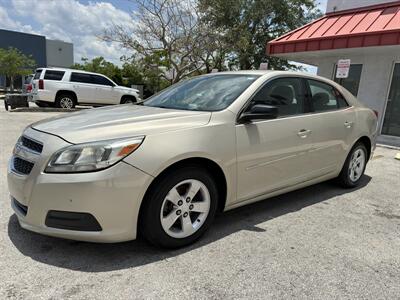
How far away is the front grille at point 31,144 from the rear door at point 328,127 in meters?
2.80

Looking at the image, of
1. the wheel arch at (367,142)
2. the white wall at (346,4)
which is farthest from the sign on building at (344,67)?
the wheel arch at (367,142)

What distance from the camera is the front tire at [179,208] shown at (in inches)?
105

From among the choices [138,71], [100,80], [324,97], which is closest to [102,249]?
[324,97]

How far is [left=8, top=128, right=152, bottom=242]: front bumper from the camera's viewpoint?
7.95ft

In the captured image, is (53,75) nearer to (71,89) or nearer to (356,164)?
(71,89)

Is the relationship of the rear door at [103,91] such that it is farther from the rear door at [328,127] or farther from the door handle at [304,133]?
the door handle at [304,133]

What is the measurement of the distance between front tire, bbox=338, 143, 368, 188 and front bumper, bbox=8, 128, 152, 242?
3.16m

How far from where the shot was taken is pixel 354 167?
15.8 ft

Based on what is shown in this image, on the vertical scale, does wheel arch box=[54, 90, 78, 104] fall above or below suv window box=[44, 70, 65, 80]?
below

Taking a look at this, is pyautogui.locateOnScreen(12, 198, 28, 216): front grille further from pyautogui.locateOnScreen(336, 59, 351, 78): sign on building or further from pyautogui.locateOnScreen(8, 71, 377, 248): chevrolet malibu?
pyautogui.locateOnScreen(336, 59, 351, 78): sign on building

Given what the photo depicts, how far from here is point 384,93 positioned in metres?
9.98

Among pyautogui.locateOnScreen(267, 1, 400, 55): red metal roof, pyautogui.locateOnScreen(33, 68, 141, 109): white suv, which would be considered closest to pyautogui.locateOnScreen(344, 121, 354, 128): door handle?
pyautogui.locateOnScreen(267, 1, 400, 55): red metal roof

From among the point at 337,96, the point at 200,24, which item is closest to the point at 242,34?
the point at 200,24

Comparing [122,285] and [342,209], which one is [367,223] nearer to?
[342,209]
